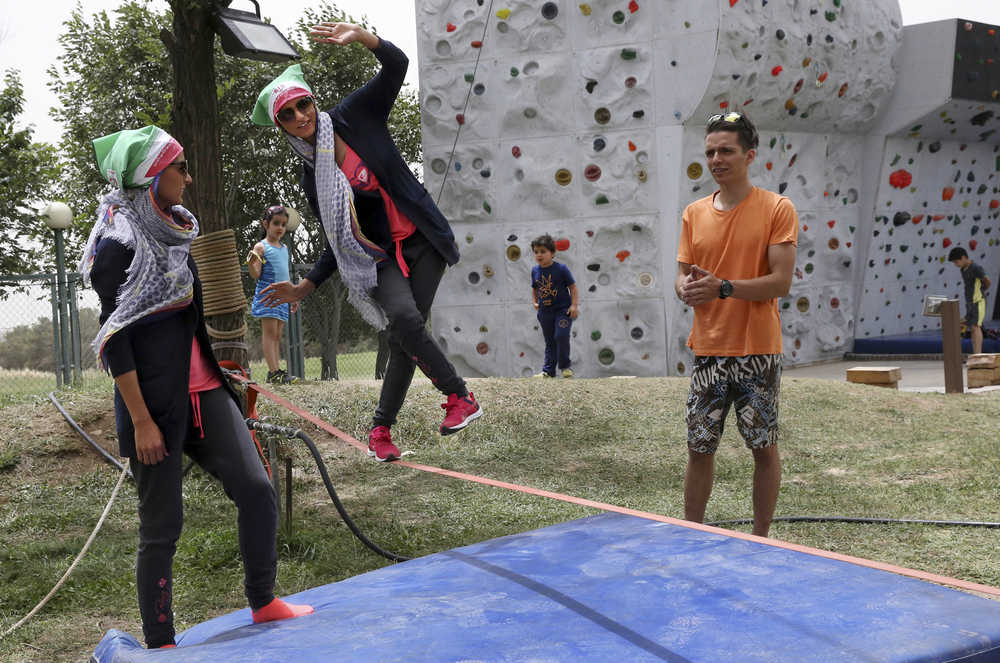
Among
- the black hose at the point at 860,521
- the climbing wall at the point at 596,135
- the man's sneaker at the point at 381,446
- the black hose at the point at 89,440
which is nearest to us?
the man's sneaker at the point at 381,446

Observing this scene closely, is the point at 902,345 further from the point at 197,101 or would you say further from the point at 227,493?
the point at 227,493

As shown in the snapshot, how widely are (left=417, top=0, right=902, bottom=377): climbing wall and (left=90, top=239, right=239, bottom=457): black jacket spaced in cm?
1029

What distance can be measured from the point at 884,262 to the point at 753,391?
42.9ft

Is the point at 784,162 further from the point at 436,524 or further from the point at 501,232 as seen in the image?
the point at 436,524

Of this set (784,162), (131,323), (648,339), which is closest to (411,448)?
(131,323)

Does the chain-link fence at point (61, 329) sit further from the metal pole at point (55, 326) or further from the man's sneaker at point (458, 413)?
the man's sneaker at point (458, 413)

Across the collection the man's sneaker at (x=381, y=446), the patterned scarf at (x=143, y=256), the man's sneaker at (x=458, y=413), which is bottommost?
the man's sneaker at (x=381, y=446)

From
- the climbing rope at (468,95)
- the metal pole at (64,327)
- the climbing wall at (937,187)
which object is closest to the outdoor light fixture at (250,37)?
the metal pole at (64,327)

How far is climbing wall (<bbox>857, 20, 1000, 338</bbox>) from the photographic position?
586 inches

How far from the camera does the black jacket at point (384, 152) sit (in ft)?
12.8

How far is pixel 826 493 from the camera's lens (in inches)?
239

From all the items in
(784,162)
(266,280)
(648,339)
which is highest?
(784,162)

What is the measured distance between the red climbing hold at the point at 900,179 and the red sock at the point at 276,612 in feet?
47.4

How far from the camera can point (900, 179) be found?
1540cm
